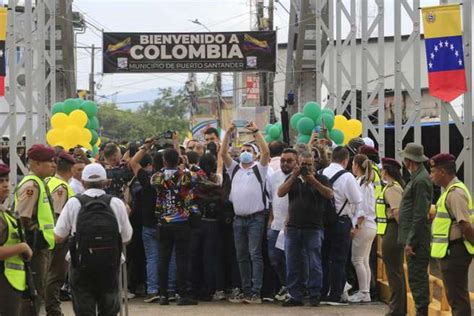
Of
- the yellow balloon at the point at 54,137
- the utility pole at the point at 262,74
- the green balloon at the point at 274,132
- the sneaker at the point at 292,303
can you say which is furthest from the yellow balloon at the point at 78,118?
the utility pole at the point at 262,74

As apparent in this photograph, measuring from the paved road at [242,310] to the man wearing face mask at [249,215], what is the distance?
0.37 metres

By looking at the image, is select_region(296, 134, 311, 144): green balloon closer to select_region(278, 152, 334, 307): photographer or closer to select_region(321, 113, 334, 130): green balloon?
select_region(321, 113, 334, 130): green balloon

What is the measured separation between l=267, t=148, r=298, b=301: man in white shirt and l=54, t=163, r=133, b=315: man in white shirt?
12.8 feet

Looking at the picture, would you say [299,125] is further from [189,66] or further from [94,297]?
[94,297]

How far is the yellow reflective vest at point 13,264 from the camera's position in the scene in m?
7.32

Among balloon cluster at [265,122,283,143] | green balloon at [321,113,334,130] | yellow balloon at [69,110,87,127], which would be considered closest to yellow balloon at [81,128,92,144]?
yellow balloon at [69,110,87,127]

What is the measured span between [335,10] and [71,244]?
17.0 m

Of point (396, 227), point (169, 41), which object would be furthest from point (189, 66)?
point (396, 227)

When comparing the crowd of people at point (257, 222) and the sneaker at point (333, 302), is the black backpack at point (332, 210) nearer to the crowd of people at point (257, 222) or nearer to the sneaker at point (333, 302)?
the crowd of people at point (257, 222)

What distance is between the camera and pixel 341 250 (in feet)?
40.2

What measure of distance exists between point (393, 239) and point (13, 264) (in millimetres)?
4556

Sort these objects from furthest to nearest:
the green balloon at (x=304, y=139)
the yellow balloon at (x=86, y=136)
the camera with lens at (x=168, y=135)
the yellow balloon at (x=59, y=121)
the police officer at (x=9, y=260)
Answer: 1. the yellow balloon at (x=59, y=121)
2. the yellow balloon at (x=86, y=136)
3. the green balloon at (x=304, y=139)
4. the camera with lens at (x=168, y=135)
5. the police officer at (x=9, y=260)

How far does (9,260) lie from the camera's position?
7.35 m

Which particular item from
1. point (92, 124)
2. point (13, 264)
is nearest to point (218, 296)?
point (13, 264)
